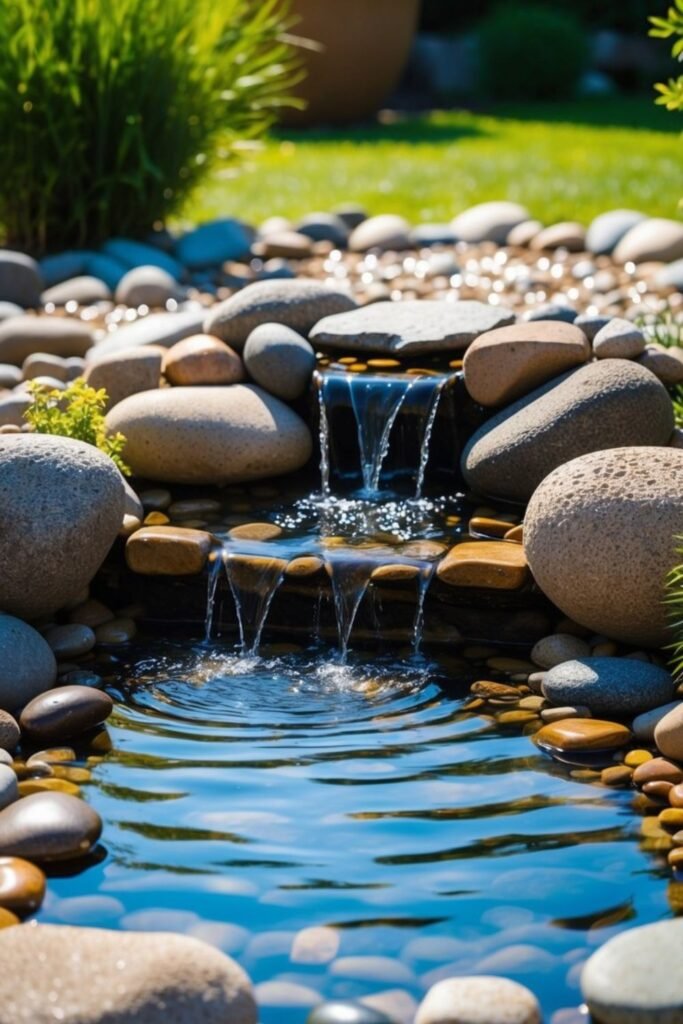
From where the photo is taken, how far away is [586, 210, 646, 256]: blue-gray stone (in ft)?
27.4

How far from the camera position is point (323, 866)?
11.5ft

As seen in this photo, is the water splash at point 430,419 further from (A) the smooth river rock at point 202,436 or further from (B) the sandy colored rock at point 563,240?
(B) the sandy colored rock at point 563,240

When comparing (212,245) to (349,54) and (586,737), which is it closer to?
(586,737)

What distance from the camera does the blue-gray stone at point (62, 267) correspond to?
8.16m

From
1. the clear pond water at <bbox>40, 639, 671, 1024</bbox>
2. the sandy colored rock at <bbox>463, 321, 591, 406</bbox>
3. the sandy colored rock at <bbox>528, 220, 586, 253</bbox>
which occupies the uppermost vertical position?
the sandy colored rock at <bbox>528, 220, 586, 253</bbox>

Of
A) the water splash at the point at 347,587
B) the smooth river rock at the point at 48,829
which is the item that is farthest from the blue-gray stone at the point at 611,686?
the smooth river rock at the point at 48,829

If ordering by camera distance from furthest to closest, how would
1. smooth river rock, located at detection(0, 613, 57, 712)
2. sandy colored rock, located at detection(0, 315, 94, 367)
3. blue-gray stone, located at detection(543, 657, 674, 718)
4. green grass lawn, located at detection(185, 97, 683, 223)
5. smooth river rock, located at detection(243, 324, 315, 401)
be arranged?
green grass lawn, located at detection(185, 97, 683, 223)
sandy colored rock, located at detection(0, 315, 94, 367)
smooth river rock, located at detection(243, 324, 315, 401)
smooth river rock, located at detection(0, 613, 57, 712)
blue-gray stone, located at detection(543, 657, 674, 718)

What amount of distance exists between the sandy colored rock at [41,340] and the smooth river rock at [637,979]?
4.41 meters

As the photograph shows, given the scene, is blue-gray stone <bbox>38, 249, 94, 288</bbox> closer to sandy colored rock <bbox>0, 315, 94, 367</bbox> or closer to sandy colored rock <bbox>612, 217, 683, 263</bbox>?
sandy colored rock <bbox>0, 315, 94, 367</bbox>

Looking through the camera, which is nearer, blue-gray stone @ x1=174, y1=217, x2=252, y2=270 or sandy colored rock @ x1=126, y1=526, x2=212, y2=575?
sandy colored rock @ x1=126, y1=526, x2=212, y2=575

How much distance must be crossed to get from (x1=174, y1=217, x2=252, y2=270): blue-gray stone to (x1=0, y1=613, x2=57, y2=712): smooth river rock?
4.36 metres

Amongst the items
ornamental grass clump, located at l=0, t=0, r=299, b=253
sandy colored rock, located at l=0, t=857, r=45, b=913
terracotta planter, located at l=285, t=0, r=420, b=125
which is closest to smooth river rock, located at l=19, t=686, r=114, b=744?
sandy colored rock, located at l=0, t=857, r=45, b=913

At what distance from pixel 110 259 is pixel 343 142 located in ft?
17.0

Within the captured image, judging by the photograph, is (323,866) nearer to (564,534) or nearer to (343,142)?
(564,534)
